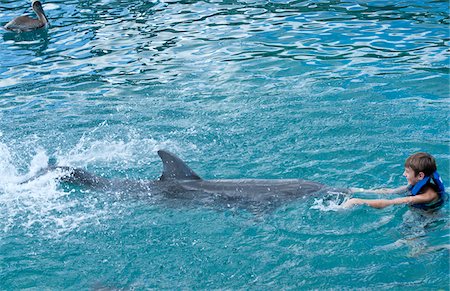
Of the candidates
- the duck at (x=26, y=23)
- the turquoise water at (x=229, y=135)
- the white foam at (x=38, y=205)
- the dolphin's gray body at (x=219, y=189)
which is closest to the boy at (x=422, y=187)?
the turquoise water at (x=229, y=135)

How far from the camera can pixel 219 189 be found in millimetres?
7375

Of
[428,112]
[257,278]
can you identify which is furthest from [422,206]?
[428,112]

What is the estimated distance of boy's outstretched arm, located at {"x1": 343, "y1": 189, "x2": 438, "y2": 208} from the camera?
6.73 metres

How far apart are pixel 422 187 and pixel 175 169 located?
2.77m

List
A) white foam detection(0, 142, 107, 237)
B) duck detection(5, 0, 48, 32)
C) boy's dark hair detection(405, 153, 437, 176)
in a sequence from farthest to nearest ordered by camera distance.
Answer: duck detection(5, 0, 48, 32), white foam detection(0, 142, 107, 237), boy's dark hair detection(405, 153, 437, 176)

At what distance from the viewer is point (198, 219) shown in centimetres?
704

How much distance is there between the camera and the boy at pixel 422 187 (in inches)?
264

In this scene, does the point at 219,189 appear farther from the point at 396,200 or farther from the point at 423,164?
the point at 423,164

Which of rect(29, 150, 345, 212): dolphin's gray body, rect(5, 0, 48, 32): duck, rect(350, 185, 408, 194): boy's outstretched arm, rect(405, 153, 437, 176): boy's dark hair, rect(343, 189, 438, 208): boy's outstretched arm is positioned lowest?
rect(350, 185, 408, 194): boy's outstretched arm

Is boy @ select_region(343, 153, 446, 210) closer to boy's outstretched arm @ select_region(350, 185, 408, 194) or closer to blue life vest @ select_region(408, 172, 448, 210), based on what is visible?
blue life vest @ select_region(408, 172, 448, 210)

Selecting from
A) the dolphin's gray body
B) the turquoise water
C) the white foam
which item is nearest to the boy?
the turquoise water

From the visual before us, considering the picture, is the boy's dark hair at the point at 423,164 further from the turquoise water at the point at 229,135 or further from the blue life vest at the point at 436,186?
the turquoise water at the point at 229,135

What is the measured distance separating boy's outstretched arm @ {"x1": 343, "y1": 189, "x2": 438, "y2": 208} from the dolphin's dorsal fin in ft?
6.04

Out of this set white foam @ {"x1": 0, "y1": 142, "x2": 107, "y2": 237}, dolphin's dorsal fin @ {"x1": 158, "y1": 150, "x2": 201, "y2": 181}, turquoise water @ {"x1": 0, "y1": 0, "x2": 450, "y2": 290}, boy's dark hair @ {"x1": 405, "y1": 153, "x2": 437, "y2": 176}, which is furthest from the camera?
dolphin's dorsal fin @ {"x1": 158, "y1": 150, "x2": 201, "y2": 181}
